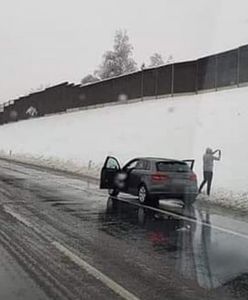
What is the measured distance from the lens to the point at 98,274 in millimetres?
8070

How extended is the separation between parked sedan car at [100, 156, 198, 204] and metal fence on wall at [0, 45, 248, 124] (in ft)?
30.5

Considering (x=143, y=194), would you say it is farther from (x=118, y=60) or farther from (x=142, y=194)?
(x=118, y=60)

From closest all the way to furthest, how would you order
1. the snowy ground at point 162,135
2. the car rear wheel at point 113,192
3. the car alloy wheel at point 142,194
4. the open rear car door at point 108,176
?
1. the car alloy wheel at point 142,194
2. the open rear car door at point 108,176
3. the car rear wheel at point 113,192
4. the snowy ground at point 162,135

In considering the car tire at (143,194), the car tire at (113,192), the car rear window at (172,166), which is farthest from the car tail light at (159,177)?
the car tire at (113,192)

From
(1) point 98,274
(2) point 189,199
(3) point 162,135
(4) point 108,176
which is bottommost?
(1) point 98,274

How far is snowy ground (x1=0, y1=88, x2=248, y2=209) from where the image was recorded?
925 inches

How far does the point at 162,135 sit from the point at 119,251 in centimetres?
2185

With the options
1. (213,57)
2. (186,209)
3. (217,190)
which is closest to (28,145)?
(213,57)

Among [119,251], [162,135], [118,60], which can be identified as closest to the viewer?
[119,251]

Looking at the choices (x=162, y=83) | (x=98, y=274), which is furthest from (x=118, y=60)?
(x=98, y=274)

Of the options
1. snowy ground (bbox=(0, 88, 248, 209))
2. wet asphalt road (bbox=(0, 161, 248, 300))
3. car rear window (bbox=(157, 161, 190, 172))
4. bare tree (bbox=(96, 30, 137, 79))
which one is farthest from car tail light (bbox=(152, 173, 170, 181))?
bare tree (bbox=(96, 30, 137, 79))

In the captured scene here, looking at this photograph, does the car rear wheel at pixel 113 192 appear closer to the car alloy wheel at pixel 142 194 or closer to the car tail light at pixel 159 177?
the car alloy wheel at pixel 142 194

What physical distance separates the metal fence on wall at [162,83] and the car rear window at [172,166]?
915 centimetres

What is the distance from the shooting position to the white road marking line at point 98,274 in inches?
277
